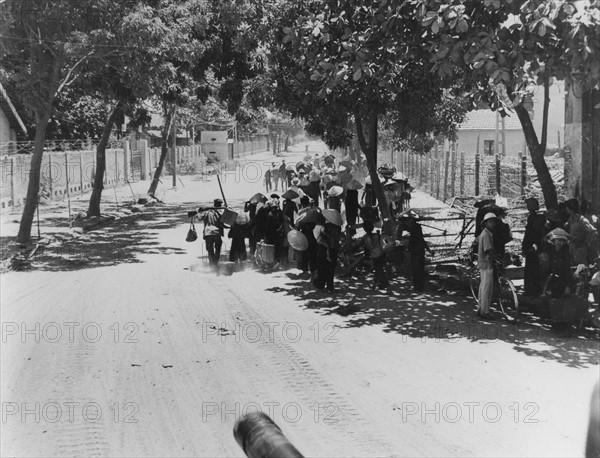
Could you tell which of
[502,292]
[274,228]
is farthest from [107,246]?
[502,292]

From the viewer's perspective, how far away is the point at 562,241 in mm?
9703

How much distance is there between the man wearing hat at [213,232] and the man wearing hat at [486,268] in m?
5.77

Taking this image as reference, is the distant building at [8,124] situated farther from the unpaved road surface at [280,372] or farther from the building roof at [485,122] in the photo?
the building roof at [485,122]

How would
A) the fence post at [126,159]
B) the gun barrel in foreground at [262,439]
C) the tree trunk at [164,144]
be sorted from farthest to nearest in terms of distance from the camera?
1. the fence post at [126,159]
2. the tree trunk at [164,144]
3. the gun barrel in foreground at [262,439]

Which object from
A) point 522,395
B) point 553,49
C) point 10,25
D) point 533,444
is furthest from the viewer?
point 10,25

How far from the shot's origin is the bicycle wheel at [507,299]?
10038mm

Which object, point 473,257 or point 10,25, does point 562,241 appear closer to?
point 473,257

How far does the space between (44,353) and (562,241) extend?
22.7ft

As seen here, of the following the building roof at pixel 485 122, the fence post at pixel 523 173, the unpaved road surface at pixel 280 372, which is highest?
the building roof at pixel 485 122

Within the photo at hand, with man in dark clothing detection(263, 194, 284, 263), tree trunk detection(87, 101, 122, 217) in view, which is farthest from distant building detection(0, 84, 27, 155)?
man in dark clothing detection(263, 194, 284, 263)

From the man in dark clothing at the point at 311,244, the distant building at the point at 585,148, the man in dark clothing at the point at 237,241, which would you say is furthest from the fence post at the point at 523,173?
the man in dark clothing at the point at 311,244

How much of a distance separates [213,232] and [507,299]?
5.87 metres

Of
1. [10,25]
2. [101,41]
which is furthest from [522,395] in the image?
[10,25]

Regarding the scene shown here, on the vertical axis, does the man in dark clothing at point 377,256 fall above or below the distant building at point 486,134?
below
